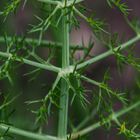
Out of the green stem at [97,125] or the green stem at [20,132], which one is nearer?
the green stem at [20,132]

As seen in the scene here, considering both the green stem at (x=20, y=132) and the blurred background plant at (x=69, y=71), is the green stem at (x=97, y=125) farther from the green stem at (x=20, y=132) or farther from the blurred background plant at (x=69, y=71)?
the green stem at (x=20, y=132)

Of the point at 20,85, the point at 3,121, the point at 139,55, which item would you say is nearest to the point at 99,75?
the point at 139,55

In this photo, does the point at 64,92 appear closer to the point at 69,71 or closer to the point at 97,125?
the point at 69,71

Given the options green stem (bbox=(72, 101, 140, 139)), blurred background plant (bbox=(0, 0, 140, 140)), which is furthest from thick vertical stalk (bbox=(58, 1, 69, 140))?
green stem (bbox=(72, 101, 140, 139))

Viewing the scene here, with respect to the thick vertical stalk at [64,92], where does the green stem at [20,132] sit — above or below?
below

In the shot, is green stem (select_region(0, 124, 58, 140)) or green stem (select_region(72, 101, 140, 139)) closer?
green stem (select_region(0, 124, 58, 140))

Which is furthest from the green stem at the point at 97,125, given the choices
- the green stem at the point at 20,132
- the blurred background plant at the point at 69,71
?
the green stem at the point at 20,132

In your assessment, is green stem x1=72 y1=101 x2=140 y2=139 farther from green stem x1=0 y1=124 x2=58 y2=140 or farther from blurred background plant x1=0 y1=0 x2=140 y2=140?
green stem x1=0 y1=124 x2=58 y2=140

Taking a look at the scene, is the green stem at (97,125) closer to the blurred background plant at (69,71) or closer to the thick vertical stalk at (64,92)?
the blurred background plant at (69,71)

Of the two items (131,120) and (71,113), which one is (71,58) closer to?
(131,120)

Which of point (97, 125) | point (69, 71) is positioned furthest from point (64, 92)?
point (97, 125)

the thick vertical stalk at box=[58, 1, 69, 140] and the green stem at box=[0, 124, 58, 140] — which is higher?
the thick vertical stalk at box=[58, 1, 69, 140]
